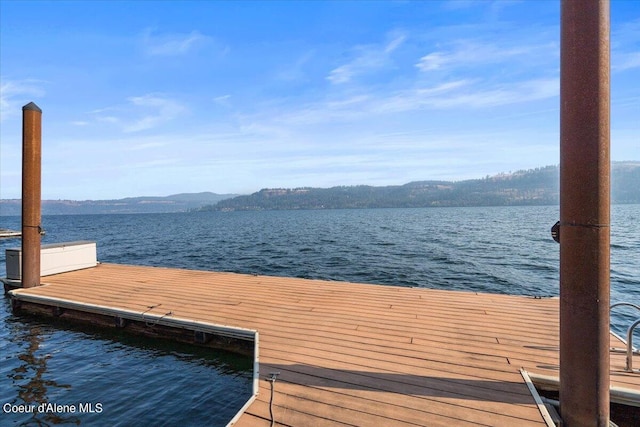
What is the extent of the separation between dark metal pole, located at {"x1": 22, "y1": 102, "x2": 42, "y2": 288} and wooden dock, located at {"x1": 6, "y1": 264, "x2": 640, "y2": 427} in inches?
27.7

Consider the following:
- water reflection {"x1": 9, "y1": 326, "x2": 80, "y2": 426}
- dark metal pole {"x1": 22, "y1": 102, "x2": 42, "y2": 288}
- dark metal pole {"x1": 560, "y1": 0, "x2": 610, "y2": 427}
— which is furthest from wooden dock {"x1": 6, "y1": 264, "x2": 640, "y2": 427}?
water reflection {"x1": 9, "y1": 326, "x2": 80, "y2": 426}

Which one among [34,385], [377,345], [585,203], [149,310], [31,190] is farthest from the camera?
[31,190]

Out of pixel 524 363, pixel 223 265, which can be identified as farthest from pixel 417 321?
pixel 223 265

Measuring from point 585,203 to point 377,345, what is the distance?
3.14 metres

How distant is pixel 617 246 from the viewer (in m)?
26.8

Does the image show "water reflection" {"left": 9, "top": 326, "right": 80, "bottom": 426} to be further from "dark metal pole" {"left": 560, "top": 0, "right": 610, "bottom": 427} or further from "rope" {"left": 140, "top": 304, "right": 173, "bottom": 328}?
"dark metal pole" {"left": 560, "top": 0, "right": 610, "bottom": 427}

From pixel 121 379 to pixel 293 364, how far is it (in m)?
3.24

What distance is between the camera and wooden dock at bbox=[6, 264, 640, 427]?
351 centimetres

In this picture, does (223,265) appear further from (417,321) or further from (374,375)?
(374,375)

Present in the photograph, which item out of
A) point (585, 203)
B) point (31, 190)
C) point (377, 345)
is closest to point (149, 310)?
point (377, 345)

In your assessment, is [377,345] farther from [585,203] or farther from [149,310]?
[149,310]

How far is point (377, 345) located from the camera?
5.00m

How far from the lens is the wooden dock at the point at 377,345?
3508 mm

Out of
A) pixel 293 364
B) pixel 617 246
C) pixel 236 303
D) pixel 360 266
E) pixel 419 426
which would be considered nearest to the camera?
pixel 419 426
